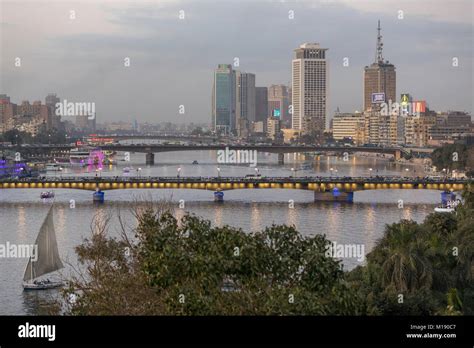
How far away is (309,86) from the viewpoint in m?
134

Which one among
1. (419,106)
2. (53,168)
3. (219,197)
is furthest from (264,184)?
(419,106)

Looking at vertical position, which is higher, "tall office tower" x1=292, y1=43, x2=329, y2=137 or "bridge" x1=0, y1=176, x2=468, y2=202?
"tall office tower" x1=292, y1=43, x2=329, y2=137

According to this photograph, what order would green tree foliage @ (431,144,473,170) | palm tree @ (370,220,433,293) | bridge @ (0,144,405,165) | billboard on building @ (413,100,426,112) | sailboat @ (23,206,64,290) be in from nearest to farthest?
palm tree @ (370,220,433,293), sailboat @ (23,206,64,290), green tree foliage @ (431,144,473,170), bridge @ (0,144,405,165), billboard on building @ (413,100,426,112)

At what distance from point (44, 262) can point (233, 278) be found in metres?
10.8

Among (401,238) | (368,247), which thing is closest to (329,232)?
(368,247)

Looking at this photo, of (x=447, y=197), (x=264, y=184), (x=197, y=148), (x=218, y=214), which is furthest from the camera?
(x=197, y=148)

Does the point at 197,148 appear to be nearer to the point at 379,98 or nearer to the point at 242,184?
the point at 242,184

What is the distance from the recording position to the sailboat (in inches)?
612

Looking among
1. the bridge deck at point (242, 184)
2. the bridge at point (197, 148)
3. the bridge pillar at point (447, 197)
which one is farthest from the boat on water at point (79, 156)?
the bridge pillar at point (447, 197)

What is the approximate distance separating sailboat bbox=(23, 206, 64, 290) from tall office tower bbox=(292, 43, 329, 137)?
11267cm

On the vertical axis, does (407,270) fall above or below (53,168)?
above

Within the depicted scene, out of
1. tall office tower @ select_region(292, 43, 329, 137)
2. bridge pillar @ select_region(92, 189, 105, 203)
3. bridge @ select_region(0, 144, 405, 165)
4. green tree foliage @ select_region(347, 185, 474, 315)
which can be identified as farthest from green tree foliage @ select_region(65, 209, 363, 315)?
tall office tower @ select_region(292, 43, 329, 137)

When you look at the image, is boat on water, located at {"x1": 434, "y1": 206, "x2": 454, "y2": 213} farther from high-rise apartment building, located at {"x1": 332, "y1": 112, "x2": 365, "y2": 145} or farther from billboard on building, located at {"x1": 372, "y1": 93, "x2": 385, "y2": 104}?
high-rise apartment building, located at {"x1": 332, "y1": 112, "x2": 365, "y2": 145}
